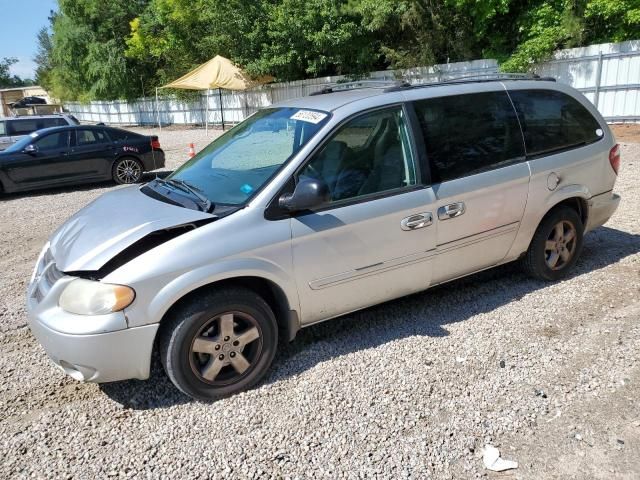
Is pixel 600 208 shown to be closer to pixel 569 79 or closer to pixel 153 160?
pixel 153 160

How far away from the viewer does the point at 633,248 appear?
5.48 m

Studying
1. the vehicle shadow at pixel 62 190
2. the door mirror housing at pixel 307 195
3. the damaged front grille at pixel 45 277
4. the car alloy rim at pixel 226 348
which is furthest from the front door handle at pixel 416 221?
the vehicle shadow at pixel 62 190

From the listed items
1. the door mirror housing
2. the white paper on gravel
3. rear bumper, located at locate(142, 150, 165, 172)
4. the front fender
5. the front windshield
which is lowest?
the white paper on gravel

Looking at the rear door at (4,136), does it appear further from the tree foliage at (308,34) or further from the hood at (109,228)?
the tree foliage at (308,34)

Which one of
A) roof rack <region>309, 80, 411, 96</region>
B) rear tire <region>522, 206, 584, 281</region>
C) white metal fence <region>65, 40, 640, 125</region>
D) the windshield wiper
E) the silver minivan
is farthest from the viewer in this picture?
white metal fence <region>65, 40, 640, 125</region>

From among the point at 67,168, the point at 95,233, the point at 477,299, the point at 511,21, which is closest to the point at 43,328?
the point at 95,233

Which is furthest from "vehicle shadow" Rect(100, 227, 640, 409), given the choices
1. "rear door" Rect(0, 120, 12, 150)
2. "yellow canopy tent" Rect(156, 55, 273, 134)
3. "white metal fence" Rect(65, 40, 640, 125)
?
"yellow canopy tent" Rect(156, 55, 273, 134)

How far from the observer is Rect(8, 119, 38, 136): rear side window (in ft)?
44.1

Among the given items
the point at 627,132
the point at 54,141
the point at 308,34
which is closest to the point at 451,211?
the point at 54,141

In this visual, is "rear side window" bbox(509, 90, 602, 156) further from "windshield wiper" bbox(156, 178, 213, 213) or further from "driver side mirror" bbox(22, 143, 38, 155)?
"driver side mirror" bbox(22, 143, 38, 155)

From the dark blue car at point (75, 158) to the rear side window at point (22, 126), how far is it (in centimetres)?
284

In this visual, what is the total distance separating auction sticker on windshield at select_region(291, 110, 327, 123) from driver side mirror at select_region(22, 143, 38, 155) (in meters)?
9.09

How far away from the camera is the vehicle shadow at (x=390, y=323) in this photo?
11.1ft

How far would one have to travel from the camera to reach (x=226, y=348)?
3184mm
